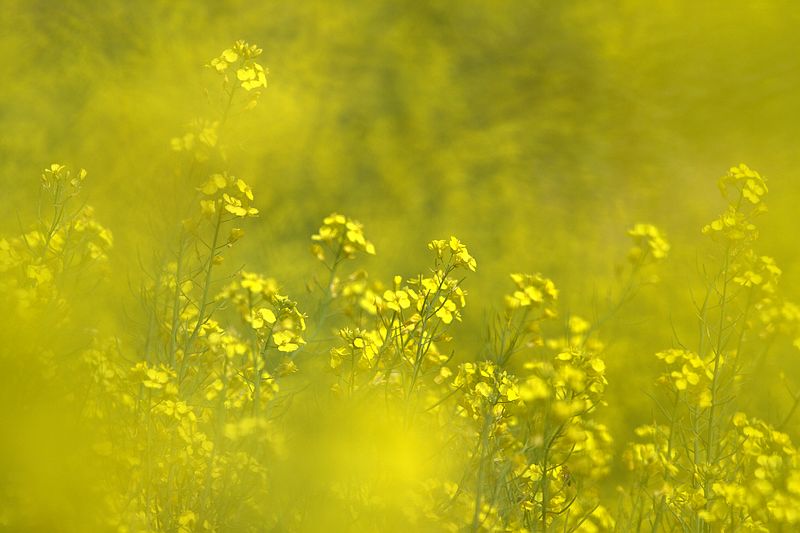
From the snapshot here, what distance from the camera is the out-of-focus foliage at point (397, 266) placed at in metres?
2.19

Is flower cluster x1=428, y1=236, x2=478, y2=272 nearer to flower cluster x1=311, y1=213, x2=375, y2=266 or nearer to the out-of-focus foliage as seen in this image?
the out-of-focus foliage

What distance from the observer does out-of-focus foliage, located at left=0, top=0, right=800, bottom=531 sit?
7.18 feet

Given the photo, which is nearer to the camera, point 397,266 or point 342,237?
point 342,237

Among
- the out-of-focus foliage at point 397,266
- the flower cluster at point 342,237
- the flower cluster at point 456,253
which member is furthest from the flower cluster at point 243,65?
the flower cluster at point 456,253

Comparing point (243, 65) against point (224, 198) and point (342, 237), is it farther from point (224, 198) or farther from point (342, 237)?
point (342, 237)

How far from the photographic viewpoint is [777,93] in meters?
5.99

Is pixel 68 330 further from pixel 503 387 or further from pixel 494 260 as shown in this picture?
pixel 494 260

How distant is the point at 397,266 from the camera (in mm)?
5410

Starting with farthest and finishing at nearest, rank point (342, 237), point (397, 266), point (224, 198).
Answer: point (397, 266)
point (224, 198)
point (342, 237)

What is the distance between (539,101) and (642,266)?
3.85m

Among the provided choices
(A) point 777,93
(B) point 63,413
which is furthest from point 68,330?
(A) point 777,93

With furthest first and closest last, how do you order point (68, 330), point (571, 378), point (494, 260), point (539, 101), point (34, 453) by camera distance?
point (539, 101), point (494, 260), point (68, 330), point (571, 378), point (34, 453)

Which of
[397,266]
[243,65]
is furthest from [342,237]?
[397,266]

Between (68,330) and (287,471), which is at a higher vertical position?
(68,330)
